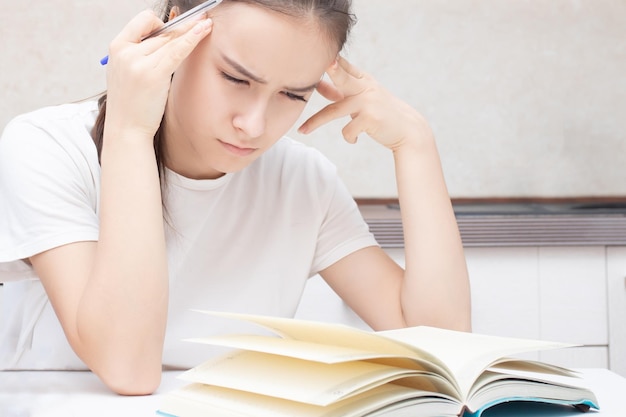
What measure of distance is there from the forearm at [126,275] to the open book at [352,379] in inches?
8.1

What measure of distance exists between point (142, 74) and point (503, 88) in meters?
1.32

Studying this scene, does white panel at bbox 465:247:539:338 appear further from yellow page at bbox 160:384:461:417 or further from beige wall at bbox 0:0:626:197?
yellow page at bbox 160:384:461:417

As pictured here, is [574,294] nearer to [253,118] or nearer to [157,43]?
[253,118]

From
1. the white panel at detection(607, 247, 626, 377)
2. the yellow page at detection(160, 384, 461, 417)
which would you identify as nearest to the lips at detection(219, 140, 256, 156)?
the yellow page at detection(160, 384, 461, 417)

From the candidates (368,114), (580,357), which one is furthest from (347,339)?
(580,357)

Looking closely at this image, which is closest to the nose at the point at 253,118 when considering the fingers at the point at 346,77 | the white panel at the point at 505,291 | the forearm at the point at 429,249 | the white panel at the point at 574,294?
the fingers at the point at 346,77

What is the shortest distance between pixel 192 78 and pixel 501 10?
4.17ft

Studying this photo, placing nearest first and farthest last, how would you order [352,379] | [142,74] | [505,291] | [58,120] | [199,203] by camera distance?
[352,379] → [142,74] → [58,120] → [199,203] → [505,291]

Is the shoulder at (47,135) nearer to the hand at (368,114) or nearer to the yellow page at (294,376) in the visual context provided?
the hand at (368,114)

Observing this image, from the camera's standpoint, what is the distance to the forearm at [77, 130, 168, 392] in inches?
35.7

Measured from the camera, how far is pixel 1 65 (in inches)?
77.3

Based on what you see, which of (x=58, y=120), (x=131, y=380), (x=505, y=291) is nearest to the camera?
(x=131, y=380)

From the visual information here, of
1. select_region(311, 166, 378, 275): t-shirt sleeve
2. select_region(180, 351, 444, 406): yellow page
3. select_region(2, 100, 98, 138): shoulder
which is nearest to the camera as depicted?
select_region(180, 351, 444, 406): yellow page

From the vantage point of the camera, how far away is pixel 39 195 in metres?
0.99
